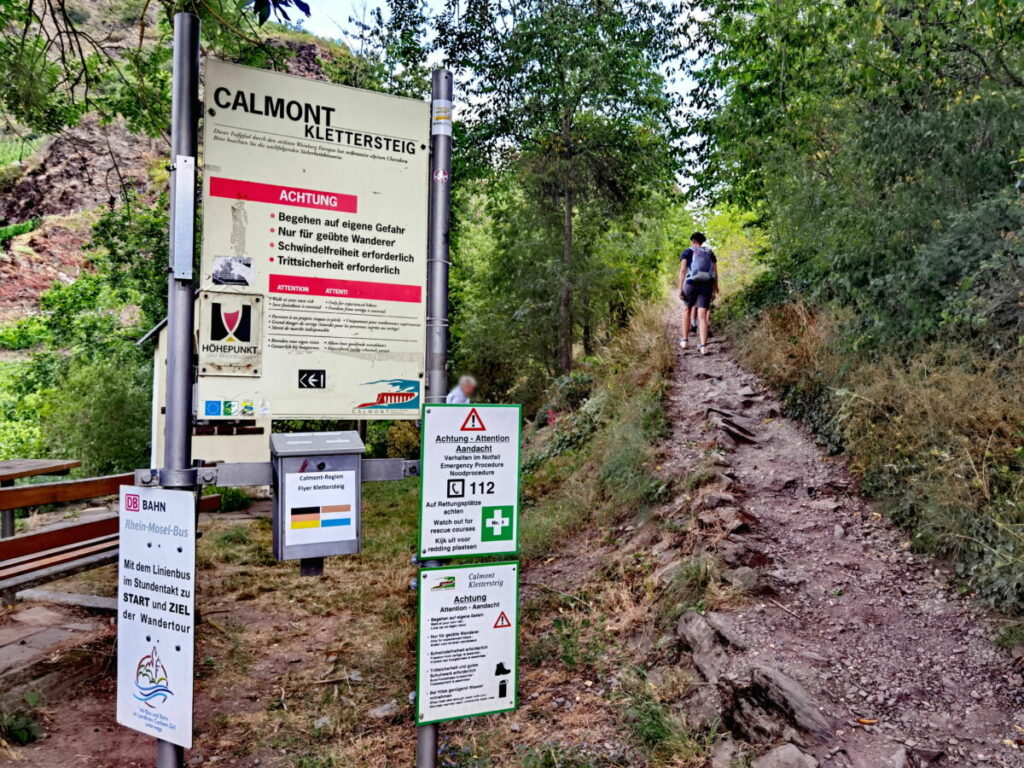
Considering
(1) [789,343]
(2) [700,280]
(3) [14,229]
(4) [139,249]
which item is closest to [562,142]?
(2) [700,280]

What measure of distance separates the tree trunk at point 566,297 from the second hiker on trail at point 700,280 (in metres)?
2.25

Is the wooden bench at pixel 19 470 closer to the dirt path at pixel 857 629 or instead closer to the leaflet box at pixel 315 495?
the leaflet box at pixel 315 495

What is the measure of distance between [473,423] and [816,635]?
2838mm

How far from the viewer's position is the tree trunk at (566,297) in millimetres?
12438

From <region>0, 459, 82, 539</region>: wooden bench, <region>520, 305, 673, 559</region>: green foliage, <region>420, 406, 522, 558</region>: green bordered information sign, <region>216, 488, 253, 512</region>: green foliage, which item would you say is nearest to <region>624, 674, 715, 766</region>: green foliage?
<region>420, 406, 522, 558</region>: green bordered information sign

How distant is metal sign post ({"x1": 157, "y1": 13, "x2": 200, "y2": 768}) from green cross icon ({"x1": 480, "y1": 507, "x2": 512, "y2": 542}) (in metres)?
1.08

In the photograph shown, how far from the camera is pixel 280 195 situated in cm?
265

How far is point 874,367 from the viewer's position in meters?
6.44

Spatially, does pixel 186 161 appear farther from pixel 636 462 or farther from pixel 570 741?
pixel 636 462

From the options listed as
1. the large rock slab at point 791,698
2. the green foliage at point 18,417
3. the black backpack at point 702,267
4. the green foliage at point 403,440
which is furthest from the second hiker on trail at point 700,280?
the green foliage at point 18,417

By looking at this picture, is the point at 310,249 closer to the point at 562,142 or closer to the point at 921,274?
the point at 921,274

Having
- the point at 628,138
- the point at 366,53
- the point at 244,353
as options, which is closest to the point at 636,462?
the point at 244,353

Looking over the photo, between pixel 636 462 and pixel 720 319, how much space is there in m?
6.01

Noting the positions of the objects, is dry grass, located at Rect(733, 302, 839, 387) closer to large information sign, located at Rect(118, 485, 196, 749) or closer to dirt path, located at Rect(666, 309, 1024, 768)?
dirt path, located at Rect(666, 309, 1024, 768)
